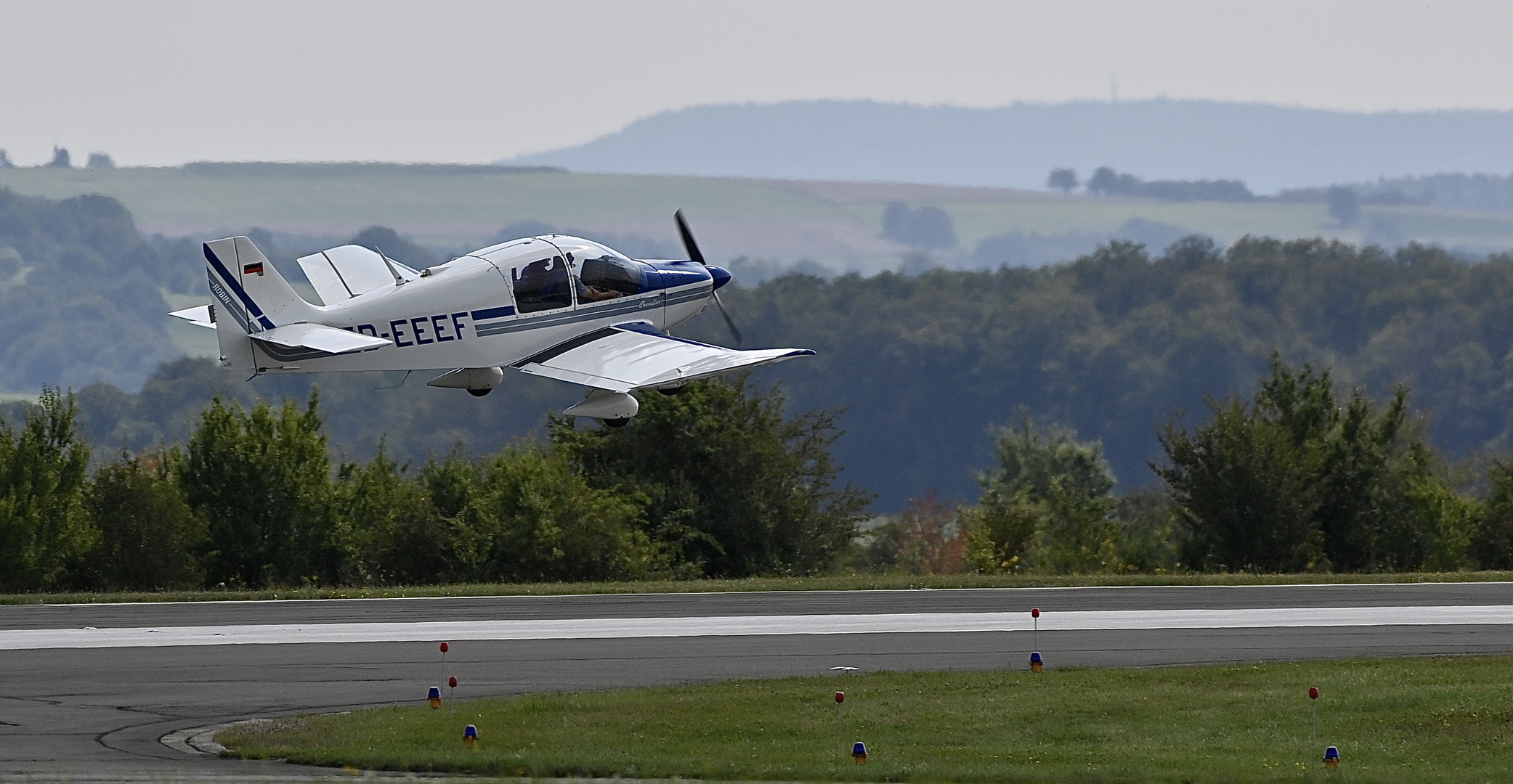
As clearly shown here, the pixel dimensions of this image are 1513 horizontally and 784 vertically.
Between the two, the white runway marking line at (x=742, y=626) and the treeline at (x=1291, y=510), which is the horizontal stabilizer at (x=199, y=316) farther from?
the treeline at (x=1291, y=510)

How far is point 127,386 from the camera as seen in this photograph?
574ft

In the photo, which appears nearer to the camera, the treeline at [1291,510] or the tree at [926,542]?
the treeline at [1291,510]

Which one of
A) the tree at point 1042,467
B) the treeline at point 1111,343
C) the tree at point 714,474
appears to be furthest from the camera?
the treeline at point 1111,343

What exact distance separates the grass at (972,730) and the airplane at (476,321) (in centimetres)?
804

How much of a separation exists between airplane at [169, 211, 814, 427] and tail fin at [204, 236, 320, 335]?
18mm

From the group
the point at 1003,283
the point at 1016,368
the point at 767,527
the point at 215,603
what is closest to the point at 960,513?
the point at 767,527

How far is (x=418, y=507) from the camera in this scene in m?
44.4

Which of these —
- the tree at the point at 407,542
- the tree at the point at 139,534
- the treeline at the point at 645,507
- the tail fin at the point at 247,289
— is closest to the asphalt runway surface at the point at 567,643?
the tail fin at the point at 247,289

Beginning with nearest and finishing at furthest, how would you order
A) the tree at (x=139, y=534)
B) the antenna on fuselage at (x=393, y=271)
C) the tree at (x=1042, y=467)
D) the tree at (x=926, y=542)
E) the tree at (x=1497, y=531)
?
the antenna on fuselage at (x=393, y=271) → the tree at (x=139, y=534) → the tree at (x=1497, y=531) → the tree at (x=926, y=542) → the tree at (x=1042, y=467)

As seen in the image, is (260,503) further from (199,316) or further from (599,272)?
(599,272)

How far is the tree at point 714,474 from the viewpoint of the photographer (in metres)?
48.9

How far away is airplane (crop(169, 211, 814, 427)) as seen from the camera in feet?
99.0

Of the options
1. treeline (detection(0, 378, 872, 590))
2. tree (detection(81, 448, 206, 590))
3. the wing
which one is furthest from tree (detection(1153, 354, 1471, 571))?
tree (detection(81, 448, 206, 590))

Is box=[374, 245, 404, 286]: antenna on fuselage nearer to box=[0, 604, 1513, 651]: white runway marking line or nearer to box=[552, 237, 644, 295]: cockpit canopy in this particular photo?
box=[552, 237, 644, 295]: cockpit canopy
